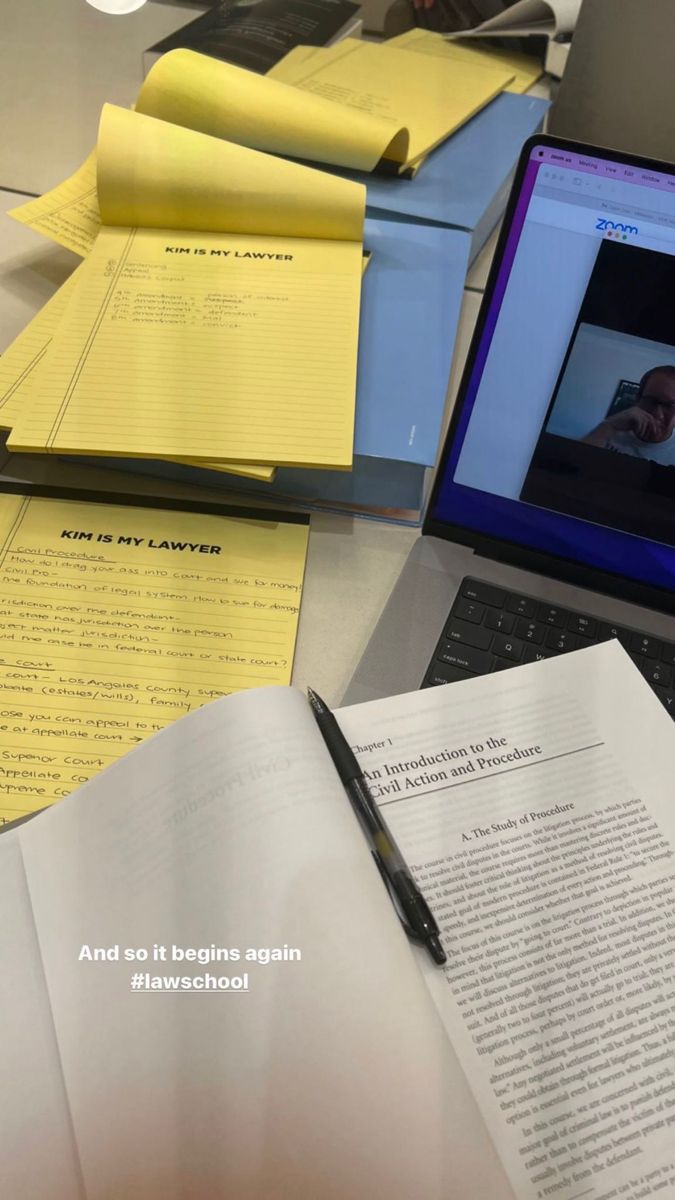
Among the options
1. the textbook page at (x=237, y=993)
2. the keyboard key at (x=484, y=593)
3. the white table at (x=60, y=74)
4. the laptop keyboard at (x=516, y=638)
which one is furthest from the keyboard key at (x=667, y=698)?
the white table at (x=60, y=74)

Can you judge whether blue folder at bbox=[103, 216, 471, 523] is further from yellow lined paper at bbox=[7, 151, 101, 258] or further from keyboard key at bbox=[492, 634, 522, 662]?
yellow lined paper at bbox=[7, 151, 101, 258]

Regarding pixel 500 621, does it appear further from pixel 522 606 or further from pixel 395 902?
pixel 395 902

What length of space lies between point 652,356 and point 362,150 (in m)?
0.46

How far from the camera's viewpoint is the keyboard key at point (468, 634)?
532mm

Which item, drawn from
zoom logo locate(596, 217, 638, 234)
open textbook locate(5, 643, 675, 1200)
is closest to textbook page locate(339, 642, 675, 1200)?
open textbook locate(5, 643, 675, 1200)

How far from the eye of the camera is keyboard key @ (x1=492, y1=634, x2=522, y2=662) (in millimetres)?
525

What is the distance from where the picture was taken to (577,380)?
1.68 ft

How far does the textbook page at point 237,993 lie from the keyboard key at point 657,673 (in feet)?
0.70

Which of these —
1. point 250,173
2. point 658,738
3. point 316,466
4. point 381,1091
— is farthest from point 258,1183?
point 250,173

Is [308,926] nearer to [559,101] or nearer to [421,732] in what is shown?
[421,732]

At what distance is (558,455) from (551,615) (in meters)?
0.09

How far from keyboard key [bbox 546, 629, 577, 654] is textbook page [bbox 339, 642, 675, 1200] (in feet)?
0.05

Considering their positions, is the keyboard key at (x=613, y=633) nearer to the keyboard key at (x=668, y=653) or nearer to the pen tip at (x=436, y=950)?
the keyboard key at (x=668, y=653)

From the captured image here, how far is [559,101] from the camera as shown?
85 cm
